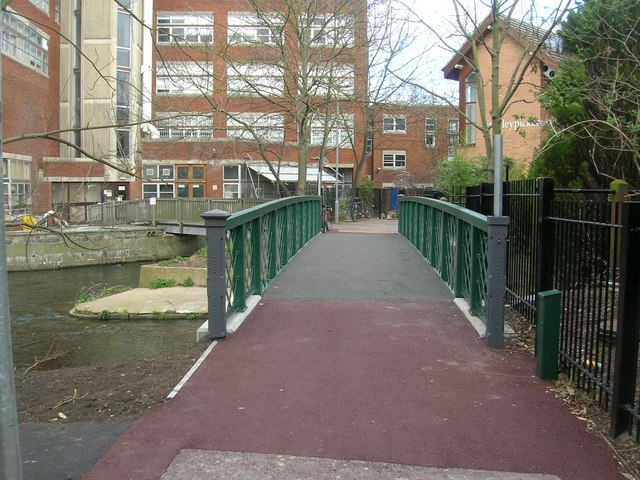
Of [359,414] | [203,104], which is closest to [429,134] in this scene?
[203,104]

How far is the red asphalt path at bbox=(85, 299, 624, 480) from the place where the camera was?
3.67 m

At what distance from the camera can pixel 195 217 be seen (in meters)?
30.4

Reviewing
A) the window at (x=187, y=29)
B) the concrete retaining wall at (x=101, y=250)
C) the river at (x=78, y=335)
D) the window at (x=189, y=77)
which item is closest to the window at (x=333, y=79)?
the window at (x=189, y=77)

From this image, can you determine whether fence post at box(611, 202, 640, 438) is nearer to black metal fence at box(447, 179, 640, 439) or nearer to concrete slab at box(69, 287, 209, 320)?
black metal fence at box(447, 179, 640, 439)

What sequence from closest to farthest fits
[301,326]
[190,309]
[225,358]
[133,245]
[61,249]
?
1. [225,358]
2. [301,326]
3. [190,309]
4. [61,249]
5. [133,245]

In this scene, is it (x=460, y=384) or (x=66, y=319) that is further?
(x=66, y=319)

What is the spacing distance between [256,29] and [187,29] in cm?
325

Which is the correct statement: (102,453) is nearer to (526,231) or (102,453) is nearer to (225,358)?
(225,358)

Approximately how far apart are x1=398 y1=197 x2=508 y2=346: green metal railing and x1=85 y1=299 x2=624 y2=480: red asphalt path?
1.33ft

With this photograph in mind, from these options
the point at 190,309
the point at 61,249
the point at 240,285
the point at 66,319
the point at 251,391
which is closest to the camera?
the point at 251,391

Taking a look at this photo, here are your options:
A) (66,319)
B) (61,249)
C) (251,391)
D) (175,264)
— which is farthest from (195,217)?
(251,391)

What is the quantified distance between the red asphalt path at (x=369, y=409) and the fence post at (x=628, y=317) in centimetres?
33

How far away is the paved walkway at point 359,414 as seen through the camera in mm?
3549

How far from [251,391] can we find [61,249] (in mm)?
24258
